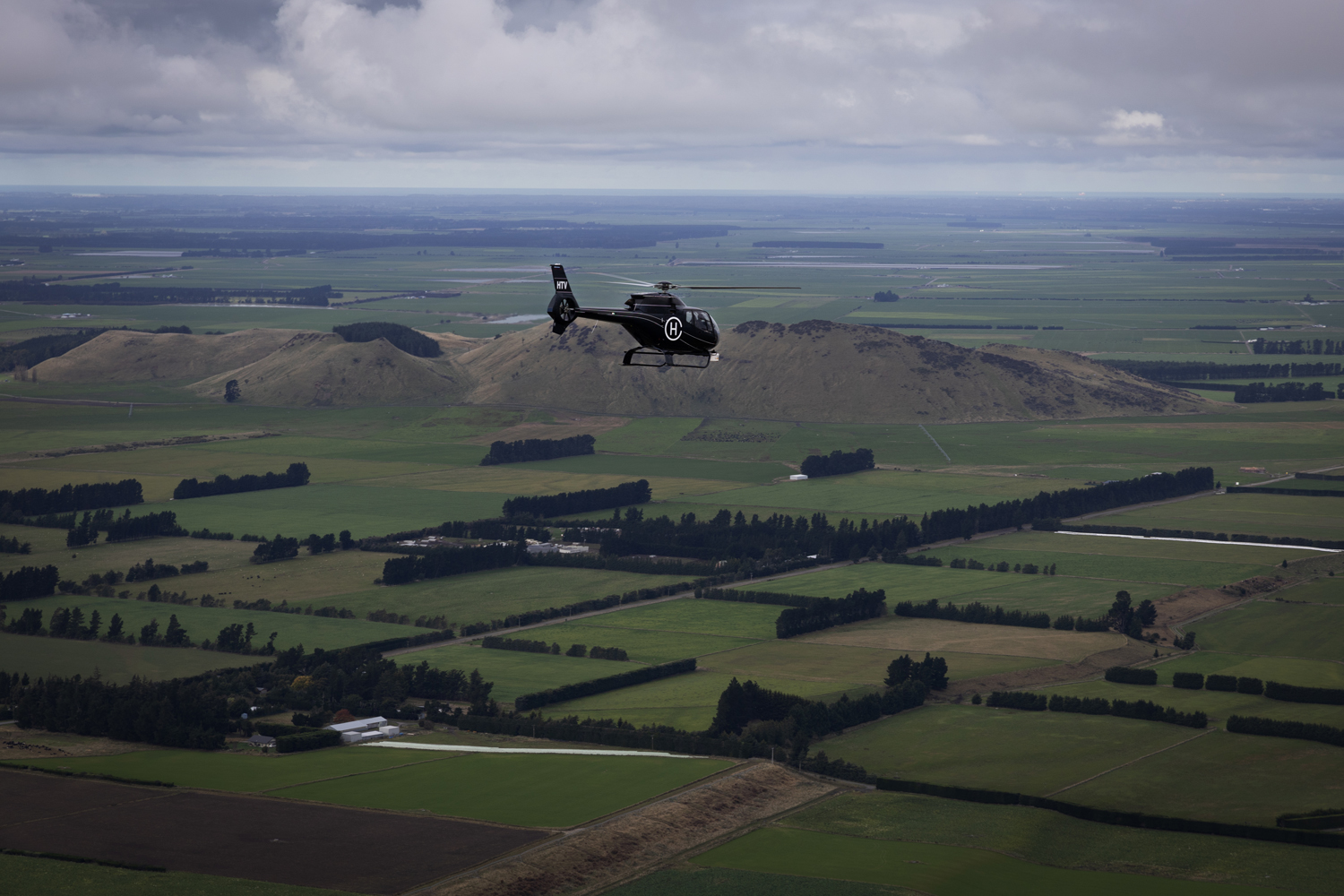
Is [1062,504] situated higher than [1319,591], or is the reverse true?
[1062,504]

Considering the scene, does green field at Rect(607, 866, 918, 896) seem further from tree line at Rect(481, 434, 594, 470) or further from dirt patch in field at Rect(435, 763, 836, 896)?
tree line at Rect(481, 434, 594, 470)

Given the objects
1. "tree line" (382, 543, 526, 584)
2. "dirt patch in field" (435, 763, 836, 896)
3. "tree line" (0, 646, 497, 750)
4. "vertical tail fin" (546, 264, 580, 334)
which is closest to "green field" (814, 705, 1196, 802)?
"dirt patch in field" (435, 763, 836, 896)

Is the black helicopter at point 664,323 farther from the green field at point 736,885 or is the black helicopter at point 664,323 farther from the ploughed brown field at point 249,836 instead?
the ploughed brown field at point 249,836

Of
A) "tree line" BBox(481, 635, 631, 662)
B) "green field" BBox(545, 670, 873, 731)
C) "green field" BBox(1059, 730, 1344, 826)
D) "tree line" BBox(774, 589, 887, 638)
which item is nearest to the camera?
"green field" BBox(1059, 730, 1344, 826)

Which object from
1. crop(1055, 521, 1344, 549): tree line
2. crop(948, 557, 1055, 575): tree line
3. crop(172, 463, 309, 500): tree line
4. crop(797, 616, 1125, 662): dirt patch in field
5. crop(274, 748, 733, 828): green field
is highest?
crop(172, 463, 309, 500): tree line

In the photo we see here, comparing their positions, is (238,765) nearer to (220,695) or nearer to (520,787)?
(220,695)

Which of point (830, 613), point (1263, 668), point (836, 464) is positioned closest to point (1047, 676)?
point (1263, 668)

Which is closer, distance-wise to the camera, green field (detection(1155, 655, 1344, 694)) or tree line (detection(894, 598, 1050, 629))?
green field (detection(1155, 655, 1344, 694))

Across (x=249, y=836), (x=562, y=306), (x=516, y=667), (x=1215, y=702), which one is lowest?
(x=249, y=836)
